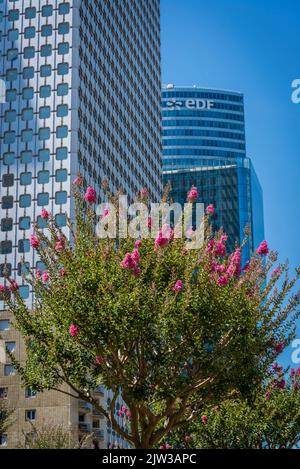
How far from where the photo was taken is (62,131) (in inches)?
3465

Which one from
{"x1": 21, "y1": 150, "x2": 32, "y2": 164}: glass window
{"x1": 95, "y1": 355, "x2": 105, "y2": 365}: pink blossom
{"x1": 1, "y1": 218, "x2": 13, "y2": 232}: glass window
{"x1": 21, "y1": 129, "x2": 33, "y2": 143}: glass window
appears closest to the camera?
{"x1": 95, "y1": 355, "x2": 105, "y2": 365}: pink blossom

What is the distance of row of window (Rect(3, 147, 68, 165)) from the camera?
8721 centimetres

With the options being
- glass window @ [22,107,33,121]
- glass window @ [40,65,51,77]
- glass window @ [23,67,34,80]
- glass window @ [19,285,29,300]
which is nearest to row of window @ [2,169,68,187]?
glass window @ [22,107,33,121]

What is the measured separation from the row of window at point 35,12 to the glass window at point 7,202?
21.2 metres

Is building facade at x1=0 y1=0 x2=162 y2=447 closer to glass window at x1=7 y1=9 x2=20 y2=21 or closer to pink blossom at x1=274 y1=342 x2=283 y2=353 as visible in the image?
glass window at x1=7 y1=9 x2=20 y2=21

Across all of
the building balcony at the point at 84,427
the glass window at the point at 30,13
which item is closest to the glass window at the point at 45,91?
the glass window at the point at 30,13

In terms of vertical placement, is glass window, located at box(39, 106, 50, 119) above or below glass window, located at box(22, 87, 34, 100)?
below

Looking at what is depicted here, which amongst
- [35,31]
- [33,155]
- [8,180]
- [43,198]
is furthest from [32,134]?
[35,31]

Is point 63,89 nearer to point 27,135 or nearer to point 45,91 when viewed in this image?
point 45,91

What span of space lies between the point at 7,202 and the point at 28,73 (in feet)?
48.5

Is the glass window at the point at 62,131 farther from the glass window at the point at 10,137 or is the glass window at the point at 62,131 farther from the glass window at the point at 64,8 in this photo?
the glass window at the point at 64,8

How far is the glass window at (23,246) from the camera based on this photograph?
3319 inches

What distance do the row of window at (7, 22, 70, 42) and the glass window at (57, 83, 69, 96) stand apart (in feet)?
21.5

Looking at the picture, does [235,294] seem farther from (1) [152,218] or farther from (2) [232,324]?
(1) [152,218]
